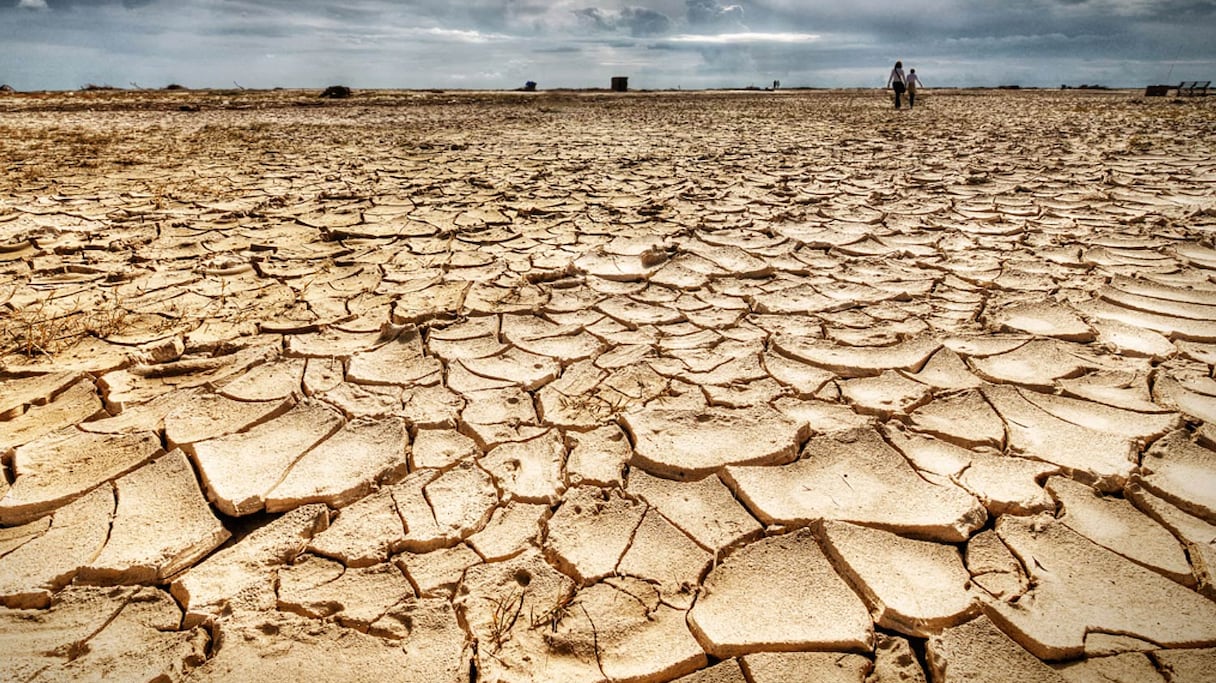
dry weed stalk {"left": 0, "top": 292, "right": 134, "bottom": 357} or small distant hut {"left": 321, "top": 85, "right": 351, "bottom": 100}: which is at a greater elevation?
small distant hut {"left": 321, "top": 85, "right": 351, "bottom": 100}

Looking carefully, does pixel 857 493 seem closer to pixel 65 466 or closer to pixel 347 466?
pixel 347 466

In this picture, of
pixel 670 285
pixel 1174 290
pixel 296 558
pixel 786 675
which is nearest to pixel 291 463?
pixel 296 558

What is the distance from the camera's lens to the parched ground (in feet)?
3.36

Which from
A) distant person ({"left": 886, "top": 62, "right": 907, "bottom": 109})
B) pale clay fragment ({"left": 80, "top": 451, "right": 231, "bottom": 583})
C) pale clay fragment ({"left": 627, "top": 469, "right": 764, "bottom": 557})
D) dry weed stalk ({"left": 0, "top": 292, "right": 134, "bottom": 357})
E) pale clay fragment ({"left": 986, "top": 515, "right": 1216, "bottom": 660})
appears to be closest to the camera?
pale clay fragment ({"left": 986, "top": 515, "right": 1216, "bottom": 660})

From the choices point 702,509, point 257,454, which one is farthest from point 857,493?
point 257,454

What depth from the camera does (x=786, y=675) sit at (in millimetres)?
970

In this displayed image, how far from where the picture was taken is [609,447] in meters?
1.53

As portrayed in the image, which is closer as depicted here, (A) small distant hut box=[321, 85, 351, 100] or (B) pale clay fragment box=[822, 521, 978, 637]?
(B) pale clay fragment box=[822, 521, 978, 637]

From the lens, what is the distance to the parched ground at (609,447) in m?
1.02

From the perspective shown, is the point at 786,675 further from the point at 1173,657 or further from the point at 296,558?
the point at 296,558

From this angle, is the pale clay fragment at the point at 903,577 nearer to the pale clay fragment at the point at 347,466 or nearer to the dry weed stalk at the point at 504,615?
the dry weed stalk at the point at 504,615

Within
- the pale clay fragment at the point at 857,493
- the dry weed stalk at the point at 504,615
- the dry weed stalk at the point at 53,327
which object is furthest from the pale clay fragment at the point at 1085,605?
the dry weed stalk at the point at 53,327

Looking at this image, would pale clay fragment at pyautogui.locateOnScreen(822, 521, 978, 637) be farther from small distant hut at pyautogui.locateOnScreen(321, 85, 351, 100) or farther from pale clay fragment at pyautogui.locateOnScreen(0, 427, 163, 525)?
small distant hut at pyautogui.locateOnScreen(321, 85, 351, 100)

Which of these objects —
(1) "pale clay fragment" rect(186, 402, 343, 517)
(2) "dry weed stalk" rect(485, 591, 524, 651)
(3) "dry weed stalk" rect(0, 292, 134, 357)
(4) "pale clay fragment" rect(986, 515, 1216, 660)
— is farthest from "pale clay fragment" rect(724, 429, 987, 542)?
(3) "dry weed stalk" rect(0, 292, 134, 357)
